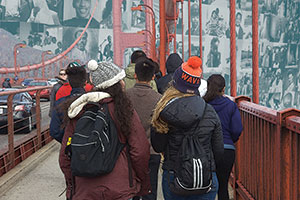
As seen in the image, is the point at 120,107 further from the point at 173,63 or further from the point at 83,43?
the point at 83,43

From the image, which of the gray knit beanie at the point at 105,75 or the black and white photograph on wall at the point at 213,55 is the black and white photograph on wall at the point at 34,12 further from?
the gray knit beanie at the point at 105,75

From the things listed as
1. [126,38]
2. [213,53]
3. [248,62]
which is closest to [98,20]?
[213,53]

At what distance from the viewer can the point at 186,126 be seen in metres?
2.22

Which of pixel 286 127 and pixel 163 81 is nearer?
pixel 286 127

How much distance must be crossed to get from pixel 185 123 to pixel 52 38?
119 m

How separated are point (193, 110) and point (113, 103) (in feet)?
1.32

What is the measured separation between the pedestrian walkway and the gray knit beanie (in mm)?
2394

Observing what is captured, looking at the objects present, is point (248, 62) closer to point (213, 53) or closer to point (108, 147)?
point (213, 53)

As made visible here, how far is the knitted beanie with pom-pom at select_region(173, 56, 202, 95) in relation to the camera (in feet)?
7.58

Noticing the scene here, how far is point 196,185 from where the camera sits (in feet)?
7.44

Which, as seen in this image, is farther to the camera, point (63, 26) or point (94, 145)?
point (63, 26)

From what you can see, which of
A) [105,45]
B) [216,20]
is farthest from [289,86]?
[105,45]

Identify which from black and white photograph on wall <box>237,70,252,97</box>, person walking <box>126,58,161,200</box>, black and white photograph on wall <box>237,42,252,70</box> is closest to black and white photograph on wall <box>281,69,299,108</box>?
black and white photograph on wall <box>237,70,252,97</box>

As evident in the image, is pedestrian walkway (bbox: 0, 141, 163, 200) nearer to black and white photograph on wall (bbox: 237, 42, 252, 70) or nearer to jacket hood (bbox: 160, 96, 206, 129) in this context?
jacket hood (bbox: 160, 96, 206, 129)
